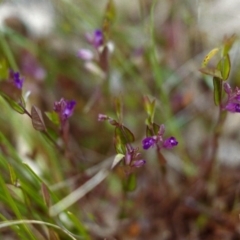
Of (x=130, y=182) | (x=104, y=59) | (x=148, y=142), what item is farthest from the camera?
(x=104, y=59)

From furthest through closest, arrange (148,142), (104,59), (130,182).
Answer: (104,59) < (130,182) < (148,142)

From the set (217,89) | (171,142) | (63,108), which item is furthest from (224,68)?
(63,108)

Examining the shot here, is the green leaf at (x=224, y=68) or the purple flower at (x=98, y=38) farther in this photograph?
the purple flower at (x=98, y=38)

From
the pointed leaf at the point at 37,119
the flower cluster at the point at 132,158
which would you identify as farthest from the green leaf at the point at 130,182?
the pointed leaf at the point at 37,119

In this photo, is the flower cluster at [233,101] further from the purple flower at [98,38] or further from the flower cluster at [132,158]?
the purple flower at [98,38]

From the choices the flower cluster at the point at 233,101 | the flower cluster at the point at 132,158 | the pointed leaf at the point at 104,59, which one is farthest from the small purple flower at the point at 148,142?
the pointed leaf at the point at 104,59

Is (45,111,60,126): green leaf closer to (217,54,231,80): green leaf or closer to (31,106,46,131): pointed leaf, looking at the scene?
(31,106,46,131): pointed leaf

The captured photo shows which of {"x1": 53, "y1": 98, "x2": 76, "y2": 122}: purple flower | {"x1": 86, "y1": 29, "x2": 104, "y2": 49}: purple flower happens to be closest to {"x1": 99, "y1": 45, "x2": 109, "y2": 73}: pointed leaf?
{"x1": 86, "y1": 29, "x2": 104, "y2": 49}: purple flower

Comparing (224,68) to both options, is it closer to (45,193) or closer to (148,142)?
(148,142)

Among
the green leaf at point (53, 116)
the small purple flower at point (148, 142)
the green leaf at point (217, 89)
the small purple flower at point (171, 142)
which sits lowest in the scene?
the small purple flower at point (171, 142)

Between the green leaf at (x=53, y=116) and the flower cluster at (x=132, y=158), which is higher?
the green leaf at (x=53, y=116)

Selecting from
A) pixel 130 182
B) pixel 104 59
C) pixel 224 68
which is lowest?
pixel 130 182
